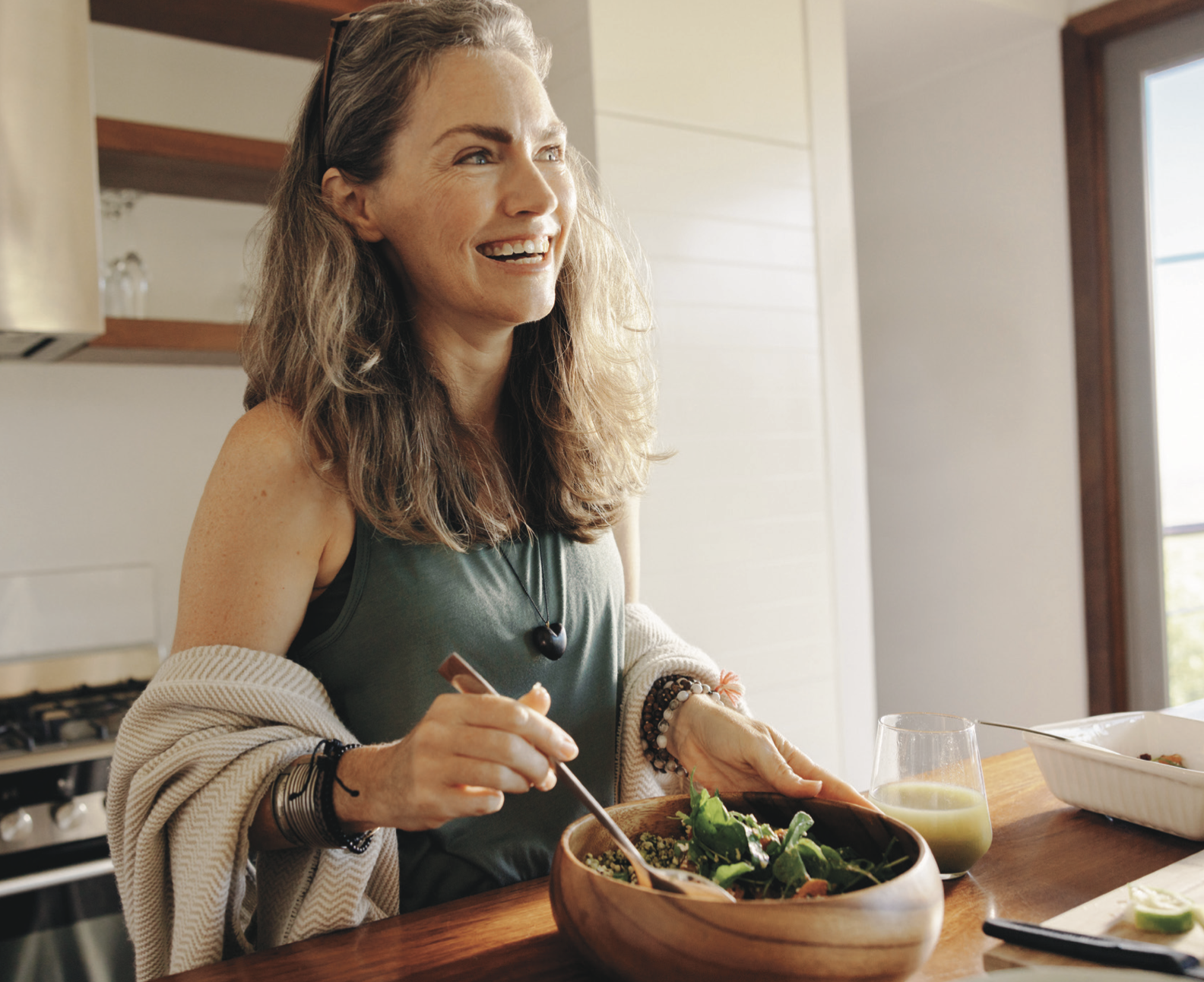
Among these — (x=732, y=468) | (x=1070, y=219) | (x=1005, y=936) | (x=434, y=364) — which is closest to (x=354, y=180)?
(x=434, y=364)

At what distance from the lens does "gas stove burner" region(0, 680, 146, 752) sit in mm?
1963

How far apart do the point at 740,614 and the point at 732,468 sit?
331 millimetres

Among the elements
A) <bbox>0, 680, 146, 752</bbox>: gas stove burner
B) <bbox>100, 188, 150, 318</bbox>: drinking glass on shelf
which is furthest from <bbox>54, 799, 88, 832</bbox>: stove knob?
<bbox>100, 188, 150, 318</bbox>: drinking glass on shelf

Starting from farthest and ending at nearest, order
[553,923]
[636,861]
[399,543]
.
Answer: [399,543]
[553,923]
[636,861]

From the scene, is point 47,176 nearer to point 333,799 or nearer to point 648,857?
point 333,799

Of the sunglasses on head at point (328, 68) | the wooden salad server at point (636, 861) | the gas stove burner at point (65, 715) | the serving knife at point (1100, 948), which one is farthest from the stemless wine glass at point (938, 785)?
the gas stove burner at point (65, 715)

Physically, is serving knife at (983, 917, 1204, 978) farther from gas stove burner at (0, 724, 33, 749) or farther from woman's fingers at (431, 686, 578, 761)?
gas stove burner at (0, 724, 33, 749)

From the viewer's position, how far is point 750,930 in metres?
0.58

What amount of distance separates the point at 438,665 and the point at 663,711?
255 mm

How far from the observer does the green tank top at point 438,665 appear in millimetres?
1027

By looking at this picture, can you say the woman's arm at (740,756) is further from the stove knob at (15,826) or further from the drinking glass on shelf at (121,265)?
the drinking glass on shelf at (121,265)

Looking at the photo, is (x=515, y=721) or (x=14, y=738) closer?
(x=515, y=721)

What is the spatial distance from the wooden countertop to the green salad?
0.23 ft

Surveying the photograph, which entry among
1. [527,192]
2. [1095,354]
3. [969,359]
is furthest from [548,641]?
[969,359]
